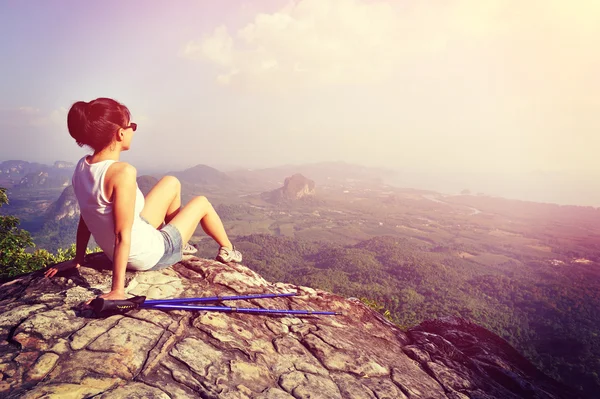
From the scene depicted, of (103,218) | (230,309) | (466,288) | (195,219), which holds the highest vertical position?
(103,218)

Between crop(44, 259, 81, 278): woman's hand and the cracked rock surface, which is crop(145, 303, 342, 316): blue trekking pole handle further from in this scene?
crop(44, 259, 81, 278): woman's hand

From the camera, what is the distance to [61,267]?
4910 millimetres

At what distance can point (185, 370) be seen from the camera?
3.56 metres

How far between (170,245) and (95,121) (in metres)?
2.17

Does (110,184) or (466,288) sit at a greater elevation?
(110,184)

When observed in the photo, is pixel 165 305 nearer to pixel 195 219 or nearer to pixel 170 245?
pixel 170 245

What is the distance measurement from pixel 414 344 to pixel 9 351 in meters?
6.30

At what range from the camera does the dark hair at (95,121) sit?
382 cm

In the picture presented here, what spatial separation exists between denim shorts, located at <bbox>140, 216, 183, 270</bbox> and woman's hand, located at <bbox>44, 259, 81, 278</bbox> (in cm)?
121

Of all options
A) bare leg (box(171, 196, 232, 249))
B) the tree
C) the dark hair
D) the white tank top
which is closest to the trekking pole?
the white tank top

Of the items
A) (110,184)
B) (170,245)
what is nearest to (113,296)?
(170,245)

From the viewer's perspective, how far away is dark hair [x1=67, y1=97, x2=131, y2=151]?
12.5 ft

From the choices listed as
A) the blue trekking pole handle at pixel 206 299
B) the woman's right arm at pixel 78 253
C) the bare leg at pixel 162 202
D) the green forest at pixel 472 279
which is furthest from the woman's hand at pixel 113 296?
the green forest at pixel 472 279

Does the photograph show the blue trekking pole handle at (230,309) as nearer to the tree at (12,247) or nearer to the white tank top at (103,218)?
the white tank top at (103,218)
